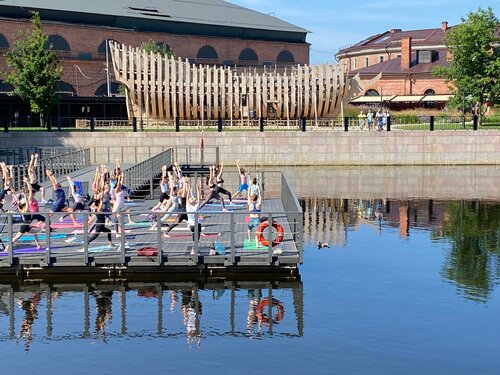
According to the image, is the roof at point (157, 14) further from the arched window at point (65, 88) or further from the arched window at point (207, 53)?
the arched window at point (65, 88)

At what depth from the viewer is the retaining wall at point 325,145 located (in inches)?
2082

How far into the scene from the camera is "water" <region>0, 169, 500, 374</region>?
49.9ft

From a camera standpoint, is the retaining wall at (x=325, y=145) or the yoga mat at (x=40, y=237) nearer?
the yoga mat at (x=40, y=237)

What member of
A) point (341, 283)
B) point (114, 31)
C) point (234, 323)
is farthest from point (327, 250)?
point (114, 31)

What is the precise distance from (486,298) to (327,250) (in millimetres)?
6891

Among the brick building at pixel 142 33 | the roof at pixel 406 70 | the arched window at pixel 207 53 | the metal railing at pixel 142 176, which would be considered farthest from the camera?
the roof at pixel 406 70

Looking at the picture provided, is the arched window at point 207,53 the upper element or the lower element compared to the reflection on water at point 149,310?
upper

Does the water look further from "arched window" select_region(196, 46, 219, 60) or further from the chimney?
the chimney

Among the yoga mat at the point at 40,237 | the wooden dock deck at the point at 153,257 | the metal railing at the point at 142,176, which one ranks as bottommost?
the wooden dock deck at the point at 153,257

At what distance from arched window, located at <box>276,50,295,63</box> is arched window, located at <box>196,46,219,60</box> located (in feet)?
27.4

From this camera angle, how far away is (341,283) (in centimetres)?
A: 2114

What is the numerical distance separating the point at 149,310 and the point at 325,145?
3565 cm

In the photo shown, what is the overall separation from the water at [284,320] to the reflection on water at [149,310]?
2 centimetres

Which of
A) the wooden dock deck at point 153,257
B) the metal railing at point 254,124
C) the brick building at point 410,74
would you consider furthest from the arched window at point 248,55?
the wooden dock deck at point 153,257
